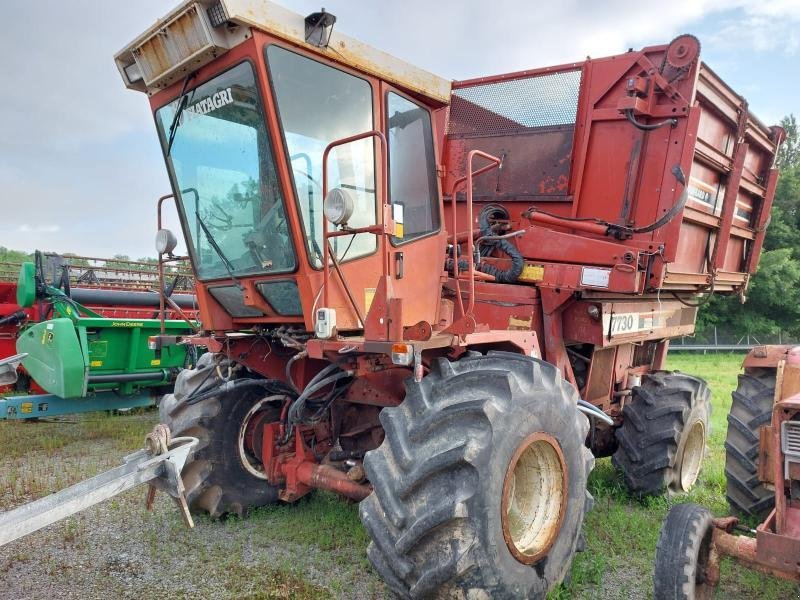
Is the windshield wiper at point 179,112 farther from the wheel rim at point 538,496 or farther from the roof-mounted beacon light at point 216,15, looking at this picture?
the wheel rim at point 538,496

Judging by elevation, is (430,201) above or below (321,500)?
above

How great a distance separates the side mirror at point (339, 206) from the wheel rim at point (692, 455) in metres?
3.82

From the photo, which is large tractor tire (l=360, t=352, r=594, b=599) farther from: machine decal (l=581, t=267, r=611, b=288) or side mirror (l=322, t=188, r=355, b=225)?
machine decal (l=581, t=267, r=611, b=288)

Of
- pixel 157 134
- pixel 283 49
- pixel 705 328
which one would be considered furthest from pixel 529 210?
pixel 705 328

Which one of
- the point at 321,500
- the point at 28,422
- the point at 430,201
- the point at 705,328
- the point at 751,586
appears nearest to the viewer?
the point at 751,586

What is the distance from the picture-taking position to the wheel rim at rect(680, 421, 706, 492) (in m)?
5.29

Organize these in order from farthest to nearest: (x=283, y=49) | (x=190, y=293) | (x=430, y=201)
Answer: (x=190, y=293) → (x=430, y=201) → (x=283, y=49)

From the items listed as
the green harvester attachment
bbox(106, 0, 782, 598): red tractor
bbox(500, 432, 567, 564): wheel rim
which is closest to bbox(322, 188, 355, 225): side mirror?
bbox(106, 0, 782, 598): red tractor

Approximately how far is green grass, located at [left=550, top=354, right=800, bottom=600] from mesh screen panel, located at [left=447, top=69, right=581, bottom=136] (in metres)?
3.08

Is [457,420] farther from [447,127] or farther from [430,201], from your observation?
[447,127]

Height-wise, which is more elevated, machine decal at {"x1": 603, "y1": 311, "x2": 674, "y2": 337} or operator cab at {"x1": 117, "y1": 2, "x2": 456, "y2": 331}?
operator cab at {"x1": 117, "y1": 2, "x2": 456, "y2": 331}

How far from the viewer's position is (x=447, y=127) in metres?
5.55

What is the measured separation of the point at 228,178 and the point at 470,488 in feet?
7.36

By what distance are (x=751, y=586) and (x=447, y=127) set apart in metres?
4.12
